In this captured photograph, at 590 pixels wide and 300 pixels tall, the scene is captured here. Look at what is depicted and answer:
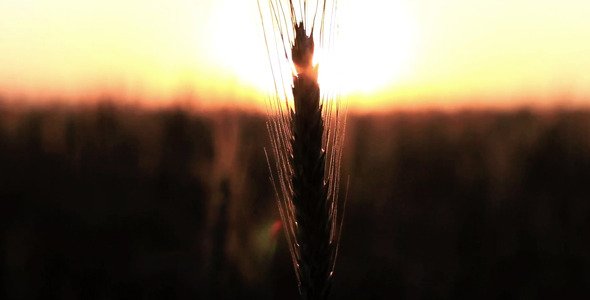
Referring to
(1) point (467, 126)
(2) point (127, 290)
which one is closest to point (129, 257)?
(2) point (127, 290)

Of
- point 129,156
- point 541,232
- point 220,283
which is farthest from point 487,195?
point 129,156

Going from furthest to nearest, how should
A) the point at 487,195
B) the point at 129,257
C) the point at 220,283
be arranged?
the point at 487,195 → the point at 129,257 → the point at 220,283

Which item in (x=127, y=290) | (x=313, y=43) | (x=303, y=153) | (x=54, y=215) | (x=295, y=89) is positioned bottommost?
(x=127, y=290)

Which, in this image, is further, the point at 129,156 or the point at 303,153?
the point at 129,156

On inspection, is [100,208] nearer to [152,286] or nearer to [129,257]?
[129,257]

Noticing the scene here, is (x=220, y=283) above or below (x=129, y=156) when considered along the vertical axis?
below

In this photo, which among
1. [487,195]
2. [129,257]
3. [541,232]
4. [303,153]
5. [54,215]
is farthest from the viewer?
[487,195]

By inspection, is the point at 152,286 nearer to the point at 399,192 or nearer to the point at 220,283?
the point at 220,283
